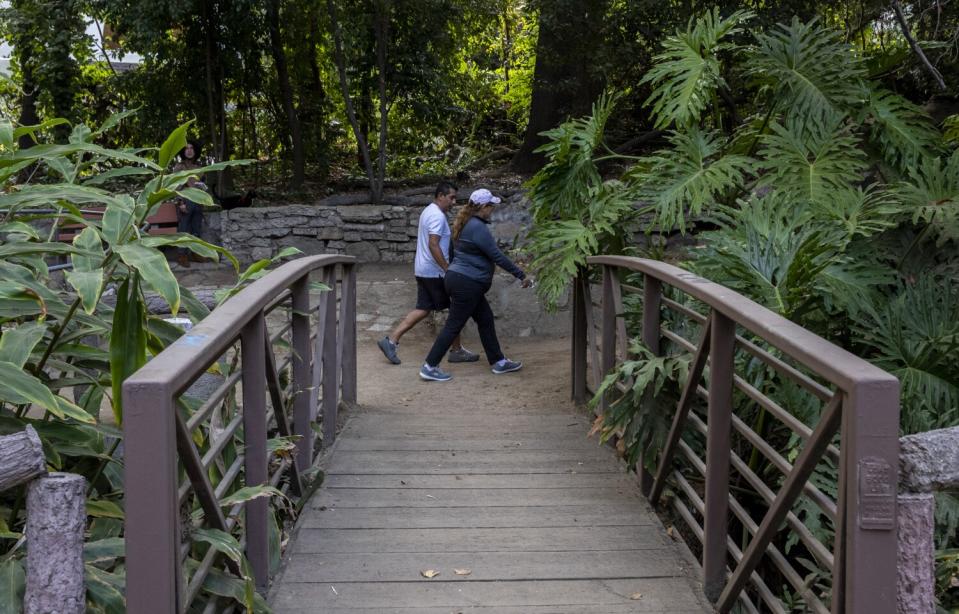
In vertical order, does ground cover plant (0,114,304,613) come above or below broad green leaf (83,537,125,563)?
above

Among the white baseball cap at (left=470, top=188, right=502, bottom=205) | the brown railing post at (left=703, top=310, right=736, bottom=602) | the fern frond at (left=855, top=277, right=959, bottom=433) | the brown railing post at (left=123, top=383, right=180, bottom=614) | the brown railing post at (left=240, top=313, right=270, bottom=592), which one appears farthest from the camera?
the white baseball cap at (left=470, top=188, right=502, bottom=205)

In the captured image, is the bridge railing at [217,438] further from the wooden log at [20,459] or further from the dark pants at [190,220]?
the dark pants at [190,220]

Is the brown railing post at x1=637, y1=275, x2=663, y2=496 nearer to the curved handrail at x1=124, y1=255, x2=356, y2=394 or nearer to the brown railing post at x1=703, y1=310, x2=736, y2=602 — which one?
the brown railing post at x1=703, y1=310, x2=736, y2=602

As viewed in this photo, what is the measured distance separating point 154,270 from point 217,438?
0.57 m

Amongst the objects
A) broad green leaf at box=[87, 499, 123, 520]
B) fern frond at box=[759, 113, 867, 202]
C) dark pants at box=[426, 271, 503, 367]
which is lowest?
dark pants at box=[426, 271, 503, 367]

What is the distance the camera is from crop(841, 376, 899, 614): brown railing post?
219 cm

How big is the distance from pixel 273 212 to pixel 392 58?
102 inches

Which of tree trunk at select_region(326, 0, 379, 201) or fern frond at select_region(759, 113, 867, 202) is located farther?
tree trunk at select_region(326, 0, 379, 201)

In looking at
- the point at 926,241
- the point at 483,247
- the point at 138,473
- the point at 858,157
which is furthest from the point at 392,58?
the point at 138,473

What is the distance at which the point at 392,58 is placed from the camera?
1331 centimetres

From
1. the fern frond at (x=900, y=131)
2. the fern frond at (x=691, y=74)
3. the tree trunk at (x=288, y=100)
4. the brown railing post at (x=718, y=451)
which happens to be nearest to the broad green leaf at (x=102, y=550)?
the brown railing post at (x=718, y=451)

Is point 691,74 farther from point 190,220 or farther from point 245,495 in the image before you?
point 190,220

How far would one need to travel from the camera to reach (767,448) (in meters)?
3.02

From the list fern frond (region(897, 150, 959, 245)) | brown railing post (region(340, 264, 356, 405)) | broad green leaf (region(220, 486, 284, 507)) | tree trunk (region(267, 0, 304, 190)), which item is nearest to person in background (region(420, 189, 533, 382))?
brown railing post (region(340, 264, 356, 405))
